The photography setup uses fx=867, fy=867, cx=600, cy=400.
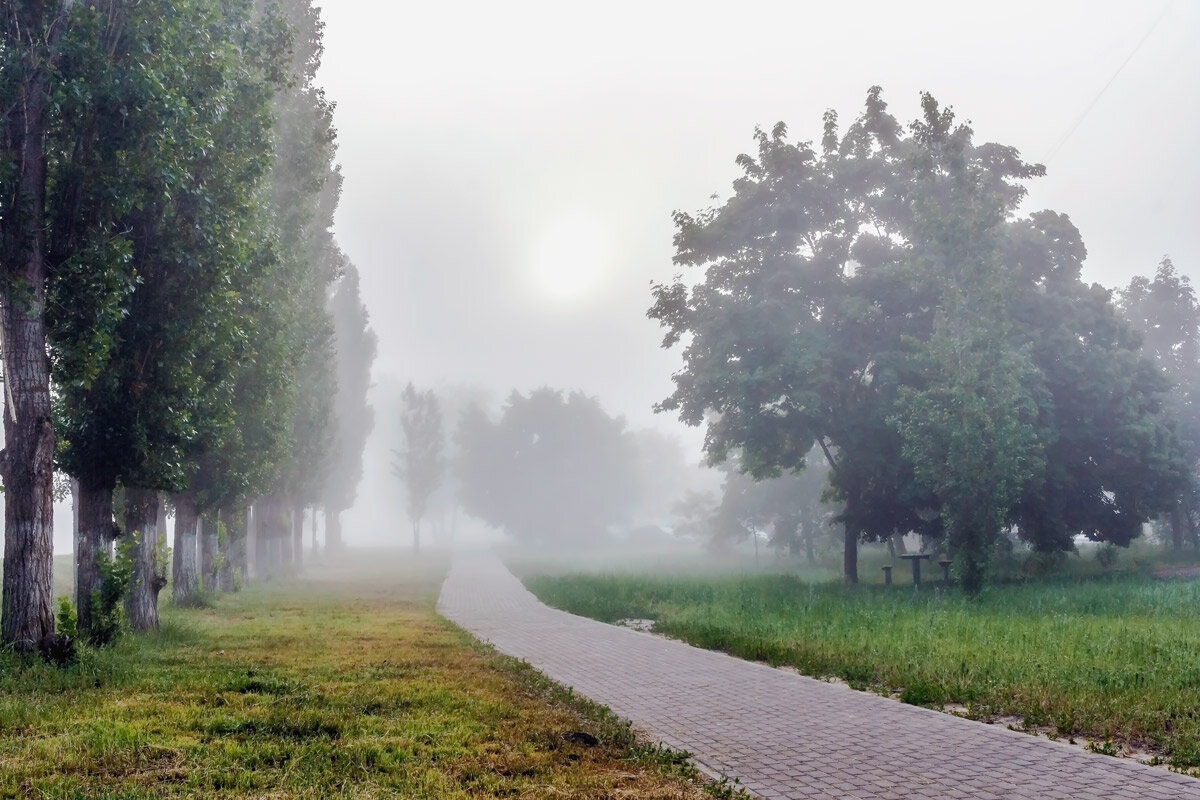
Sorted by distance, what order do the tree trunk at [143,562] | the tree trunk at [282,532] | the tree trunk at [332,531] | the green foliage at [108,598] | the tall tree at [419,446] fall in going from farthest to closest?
the tall tree at [419,446], the tree trunk at [332,531], the tree trunk at [282,532], the tree trunk at [143,562], the green foliage at [108,598]

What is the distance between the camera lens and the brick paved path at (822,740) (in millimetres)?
5785

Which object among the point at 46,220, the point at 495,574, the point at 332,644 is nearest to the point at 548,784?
the point at 332,644

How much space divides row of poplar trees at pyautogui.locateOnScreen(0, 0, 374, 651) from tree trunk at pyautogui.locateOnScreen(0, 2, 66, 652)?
0.08 feet

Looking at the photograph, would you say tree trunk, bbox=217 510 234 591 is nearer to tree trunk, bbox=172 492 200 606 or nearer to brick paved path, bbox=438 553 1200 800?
tree trunk, bbox=172 492 200 606

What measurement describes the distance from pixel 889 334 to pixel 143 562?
20942 millimetres

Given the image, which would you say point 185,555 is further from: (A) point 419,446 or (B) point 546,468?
(B) point 546,468

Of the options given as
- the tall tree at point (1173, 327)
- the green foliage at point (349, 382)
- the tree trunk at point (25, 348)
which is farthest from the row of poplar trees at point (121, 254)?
the tall tree at point (1173, 327)

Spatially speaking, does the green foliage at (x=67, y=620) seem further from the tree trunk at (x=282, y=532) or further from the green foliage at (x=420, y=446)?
the green foliage at (x=420, y=446)

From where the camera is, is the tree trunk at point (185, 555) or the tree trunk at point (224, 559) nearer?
the tree trunk at point (185, 555)

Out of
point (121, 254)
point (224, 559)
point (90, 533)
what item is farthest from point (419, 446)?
point (121, 254)

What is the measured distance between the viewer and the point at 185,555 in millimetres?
21344

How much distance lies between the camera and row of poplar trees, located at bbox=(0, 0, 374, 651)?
1083 cm

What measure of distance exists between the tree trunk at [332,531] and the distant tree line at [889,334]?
43.3m

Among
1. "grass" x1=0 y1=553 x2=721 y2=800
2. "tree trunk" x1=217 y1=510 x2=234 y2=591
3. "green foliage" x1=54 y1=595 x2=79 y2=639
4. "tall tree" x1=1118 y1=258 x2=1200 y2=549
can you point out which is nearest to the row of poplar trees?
"green foliage" x1=54 y1=595 x2=79 y2=639
